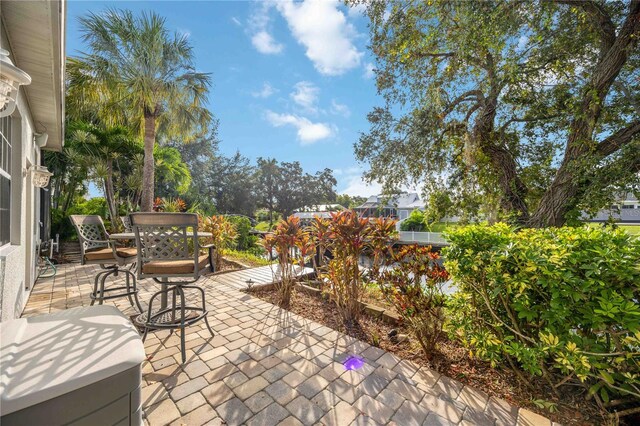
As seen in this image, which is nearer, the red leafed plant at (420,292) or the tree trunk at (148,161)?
the red leafed plant at (420,292)

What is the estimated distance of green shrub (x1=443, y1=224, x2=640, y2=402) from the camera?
153cm

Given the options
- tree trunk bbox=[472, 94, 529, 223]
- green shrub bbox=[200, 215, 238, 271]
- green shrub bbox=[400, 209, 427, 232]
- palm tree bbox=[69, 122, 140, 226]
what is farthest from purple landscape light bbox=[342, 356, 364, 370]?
green shrub bbox=[400, 209, 427, 232]

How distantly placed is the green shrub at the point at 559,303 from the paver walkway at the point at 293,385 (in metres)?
0.42

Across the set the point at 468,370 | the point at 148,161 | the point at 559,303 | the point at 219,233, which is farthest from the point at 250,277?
the point at 148,161

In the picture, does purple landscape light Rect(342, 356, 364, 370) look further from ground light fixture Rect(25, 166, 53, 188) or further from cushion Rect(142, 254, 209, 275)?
ground light fixture Rect(25, 166, 53, 188)

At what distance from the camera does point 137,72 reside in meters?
6.98

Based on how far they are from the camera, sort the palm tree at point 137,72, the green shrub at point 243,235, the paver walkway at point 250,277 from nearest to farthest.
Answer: the paver walkway at point 250,277
the palm tree at point 137,72
the green shrub at point 243,235

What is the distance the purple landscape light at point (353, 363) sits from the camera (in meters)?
2.23

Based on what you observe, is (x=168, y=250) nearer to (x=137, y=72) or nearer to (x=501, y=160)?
(x=501, y=160)

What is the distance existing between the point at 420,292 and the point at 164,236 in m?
2.47

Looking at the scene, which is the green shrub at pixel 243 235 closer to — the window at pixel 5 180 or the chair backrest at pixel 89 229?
the chair backrest at pixel 89 229

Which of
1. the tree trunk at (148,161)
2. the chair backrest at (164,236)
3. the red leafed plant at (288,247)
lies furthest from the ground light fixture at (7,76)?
the tree trunk at (148,161)

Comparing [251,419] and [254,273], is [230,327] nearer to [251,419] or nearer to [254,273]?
[251,419]

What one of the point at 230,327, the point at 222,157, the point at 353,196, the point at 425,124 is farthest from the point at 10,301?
the point at 353,196
